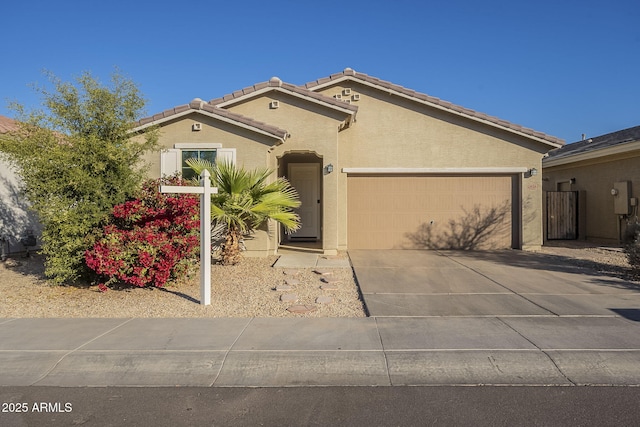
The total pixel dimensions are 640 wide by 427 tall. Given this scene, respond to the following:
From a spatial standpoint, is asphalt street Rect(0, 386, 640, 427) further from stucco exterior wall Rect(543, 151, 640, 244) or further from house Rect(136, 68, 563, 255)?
stucco exterior wall Rect(543, 151, 640, 244)

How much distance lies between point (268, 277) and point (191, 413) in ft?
16.9

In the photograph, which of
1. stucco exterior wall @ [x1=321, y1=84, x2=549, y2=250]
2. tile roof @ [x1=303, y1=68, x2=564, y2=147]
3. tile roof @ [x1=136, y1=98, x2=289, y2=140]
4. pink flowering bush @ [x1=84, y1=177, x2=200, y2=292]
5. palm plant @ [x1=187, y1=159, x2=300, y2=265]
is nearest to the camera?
pink flowering bush @ [x1=84, y1=177, x2=200, y2=292]

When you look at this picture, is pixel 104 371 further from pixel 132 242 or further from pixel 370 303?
pixel 370 303

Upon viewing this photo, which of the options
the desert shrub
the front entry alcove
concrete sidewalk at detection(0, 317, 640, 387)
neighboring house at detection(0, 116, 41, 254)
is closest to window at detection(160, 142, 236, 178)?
the front entry alcove

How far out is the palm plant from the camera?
9.41m

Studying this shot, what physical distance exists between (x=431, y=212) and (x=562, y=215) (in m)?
5.99

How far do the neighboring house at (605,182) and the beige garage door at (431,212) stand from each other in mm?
3525

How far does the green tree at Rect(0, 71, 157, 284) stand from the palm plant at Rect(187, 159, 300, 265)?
2.19m

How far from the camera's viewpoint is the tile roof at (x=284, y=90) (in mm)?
11438

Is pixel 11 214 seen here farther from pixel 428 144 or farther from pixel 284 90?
pixel 428 144

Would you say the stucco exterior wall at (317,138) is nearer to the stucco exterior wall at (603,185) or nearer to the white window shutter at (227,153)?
the white window shutter at (227,153)

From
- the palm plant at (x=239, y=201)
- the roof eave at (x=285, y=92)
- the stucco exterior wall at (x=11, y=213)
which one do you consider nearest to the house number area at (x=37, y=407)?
the palm plant at (x=239, y=201)

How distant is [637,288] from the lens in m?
7.75

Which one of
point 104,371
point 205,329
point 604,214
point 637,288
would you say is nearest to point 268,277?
point 205,329
